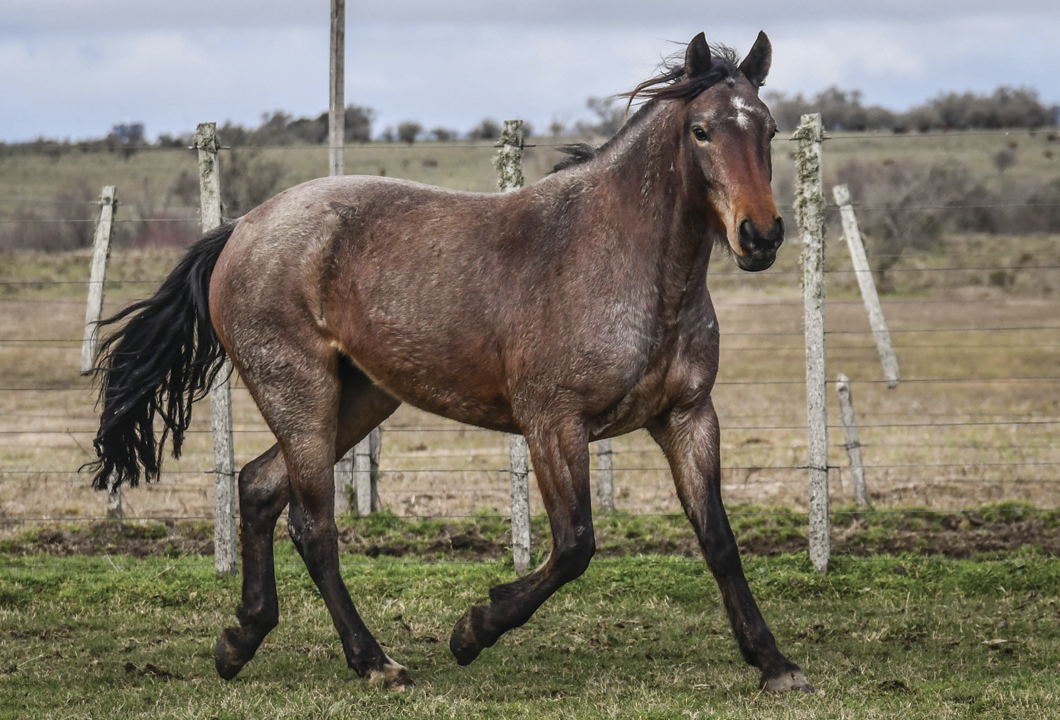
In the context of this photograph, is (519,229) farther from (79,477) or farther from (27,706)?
(79,477)

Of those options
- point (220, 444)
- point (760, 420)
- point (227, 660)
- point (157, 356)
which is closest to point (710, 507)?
point (227, 660)

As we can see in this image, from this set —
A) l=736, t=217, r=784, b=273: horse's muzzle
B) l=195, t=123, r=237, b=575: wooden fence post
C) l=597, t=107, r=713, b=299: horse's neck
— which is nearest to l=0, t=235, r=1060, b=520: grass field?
l=195, t=123, r=237, b=575: wooden fence post

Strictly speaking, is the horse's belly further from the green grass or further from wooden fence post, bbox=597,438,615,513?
wooden fence post, bbox=597,438,615,513

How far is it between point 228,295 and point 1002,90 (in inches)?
2589

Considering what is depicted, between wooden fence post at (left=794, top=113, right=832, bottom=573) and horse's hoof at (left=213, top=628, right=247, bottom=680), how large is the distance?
3720 millimetres

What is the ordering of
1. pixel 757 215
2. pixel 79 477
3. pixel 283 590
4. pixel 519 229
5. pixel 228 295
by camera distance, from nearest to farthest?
pixel 757 215, pixel 519 229, pixel 228 295, pixel 283 590, pixel 79 477

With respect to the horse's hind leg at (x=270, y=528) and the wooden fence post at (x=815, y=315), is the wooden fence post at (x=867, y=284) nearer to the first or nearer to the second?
the wooden fence post at (x=815, y=315)

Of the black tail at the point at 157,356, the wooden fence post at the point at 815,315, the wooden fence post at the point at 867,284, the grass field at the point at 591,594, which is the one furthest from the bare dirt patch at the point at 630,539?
the black tail at the point at 157,356

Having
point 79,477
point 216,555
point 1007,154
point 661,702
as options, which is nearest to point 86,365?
point 79,477

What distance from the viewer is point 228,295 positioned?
5824 mm

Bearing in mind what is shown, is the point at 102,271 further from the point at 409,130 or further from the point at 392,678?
the point at 409,130

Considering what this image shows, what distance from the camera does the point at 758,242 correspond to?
451 cm

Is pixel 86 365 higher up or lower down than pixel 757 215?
lower down

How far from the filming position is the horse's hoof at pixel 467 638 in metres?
5.14
